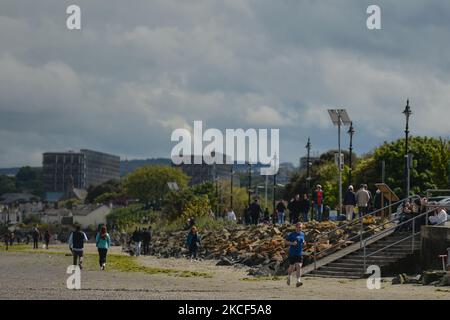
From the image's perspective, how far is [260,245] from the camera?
37.5 metres

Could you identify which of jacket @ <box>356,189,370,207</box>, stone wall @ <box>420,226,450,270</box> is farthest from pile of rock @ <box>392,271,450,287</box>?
jacket @ <box>356,189,370,207</box>

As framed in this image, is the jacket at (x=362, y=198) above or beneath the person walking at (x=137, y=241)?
above

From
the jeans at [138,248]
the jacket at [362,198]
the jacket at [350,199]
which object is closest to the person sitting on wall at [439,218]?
the jacket at [362,198]

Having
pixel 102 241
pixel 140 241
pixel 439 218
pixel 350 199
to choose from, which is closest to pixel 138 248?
pixel 140 241

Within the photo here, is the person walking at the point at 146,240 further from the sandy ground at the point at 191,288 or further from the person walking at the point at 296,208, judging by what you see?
the sandy ground at the point at 191,288

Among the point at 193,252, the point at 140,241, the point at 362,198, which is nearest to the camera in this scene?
the point at 362,198

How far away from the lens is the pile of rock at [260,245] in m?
30.2

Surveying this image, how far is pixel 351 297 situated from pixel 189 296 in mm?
3637

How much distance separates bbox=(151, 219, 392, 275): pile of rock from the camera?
99.1ft

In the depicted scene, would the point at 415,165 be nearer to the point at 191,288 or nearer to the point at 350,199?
the point at 350,199

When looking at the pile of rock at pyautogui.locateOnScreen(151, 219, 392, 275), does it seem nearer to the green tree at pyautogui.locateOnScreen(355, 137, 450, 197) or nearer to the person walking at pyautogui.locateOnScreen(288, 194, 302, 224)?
the person walking at pyautogui.locateOnScreen(288, 194, 302, 224)
